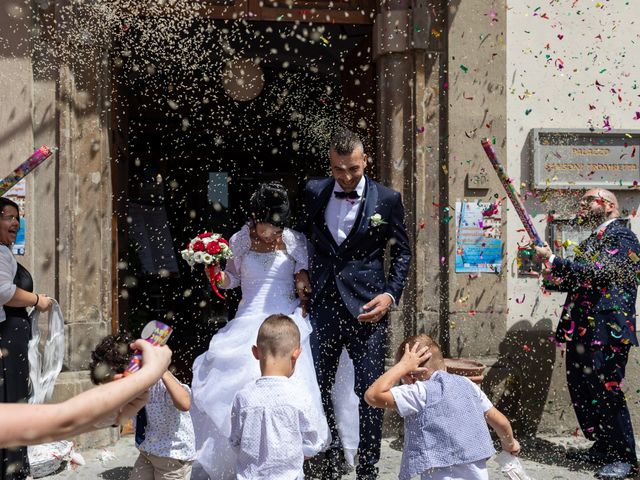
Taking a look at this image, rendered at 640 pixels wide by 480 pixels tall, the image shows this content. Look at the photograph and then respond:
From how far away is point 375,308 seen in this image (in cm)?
439

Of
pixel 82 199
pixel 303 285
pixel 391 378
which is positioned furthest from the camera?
pixel 82 199

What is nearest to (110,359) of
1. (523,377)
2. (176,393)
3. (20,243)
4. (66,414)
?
(176,393)

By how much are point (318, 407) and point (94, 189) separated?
2.63 meters

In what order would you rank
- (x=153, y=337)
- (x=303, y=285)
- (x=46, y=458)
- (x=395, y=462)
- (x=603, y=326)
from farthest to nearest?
(x=395, y=462)
(x=603, y=326)
(x=46, y=458)
(x=303, y=285)
(x=153, y=337)

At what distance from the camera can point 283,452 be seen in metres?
2.99

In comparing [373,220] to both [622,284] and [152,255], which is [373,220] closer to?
[622,284]

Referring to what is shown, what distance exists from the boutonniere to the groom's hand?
44cm

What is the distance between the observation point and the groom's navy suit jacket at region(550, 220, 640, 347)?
5.05 metres

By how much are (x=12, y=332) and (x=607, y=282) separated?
13.2 ft

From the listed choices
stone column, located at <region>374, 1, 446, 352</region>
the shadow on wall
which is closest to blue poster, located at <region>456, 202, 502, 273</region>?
stone column, located at <region>374, 1, 446, 352</region>

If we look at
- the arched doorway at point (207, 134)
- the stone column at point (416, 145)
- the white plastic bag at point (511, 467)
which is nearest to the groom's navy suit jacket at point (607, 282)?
the stone column at point (416, 145)

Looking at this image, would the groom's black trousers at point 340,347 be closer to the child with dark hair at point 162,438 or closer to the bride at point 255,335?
the bride at point 255,335

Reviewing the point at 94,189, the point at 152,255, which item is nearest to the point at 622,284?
the point at 94,189

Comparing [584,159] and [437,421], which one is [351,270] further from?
[584,159]
